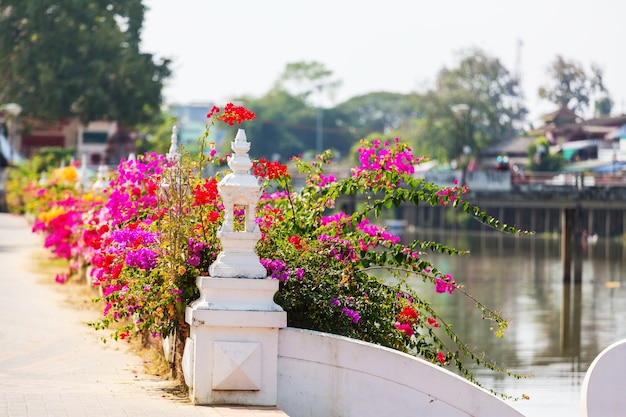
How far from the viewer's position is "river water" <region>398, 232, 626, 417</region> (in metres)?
22.0

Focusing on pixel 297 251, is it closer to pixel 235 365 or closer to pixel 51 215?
pixel 235 365

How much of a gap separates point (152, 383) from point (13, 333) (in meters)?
3.70

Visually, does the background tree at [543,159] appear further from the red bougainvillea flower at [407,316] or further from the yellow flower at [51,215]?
the red bougainvillea flower at [407,316]

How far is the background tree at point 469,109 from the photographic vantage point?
320 ft

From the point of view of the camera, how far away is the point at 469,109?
3816 inches

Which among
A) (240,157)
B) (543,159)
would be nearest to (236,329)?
(240,157)

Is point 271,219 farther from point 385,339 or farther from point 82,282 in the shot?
point 82,282

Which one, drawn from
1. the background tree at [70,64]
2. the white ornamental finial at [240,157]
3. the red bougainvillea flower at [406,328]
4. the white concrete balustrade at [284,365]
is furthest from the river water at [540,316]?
the background tree at [70,64]

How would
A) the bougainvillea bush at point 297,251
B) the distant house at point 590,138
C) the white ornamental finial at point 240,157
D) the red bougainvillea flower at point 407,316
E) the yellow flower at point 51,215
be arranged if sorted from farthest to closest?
the distant house at point 590,138, the yellow flower at point 51,215, the red bougainvillea flower at point 407,316, the bougainvillea bush at point 297,251, the white ornamental finial at point 240,157

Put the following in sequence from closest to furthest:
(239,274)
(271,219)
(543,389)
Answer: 1. (239,274)
2. (271,219)
3. (543,389)

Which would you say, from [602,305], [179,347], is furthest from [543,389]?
[602,305]

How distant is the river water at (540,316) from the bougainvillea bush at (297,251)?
3.65 m

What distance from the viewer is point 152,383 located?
1170 cm

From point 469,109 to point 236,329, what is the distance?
8784 cm
